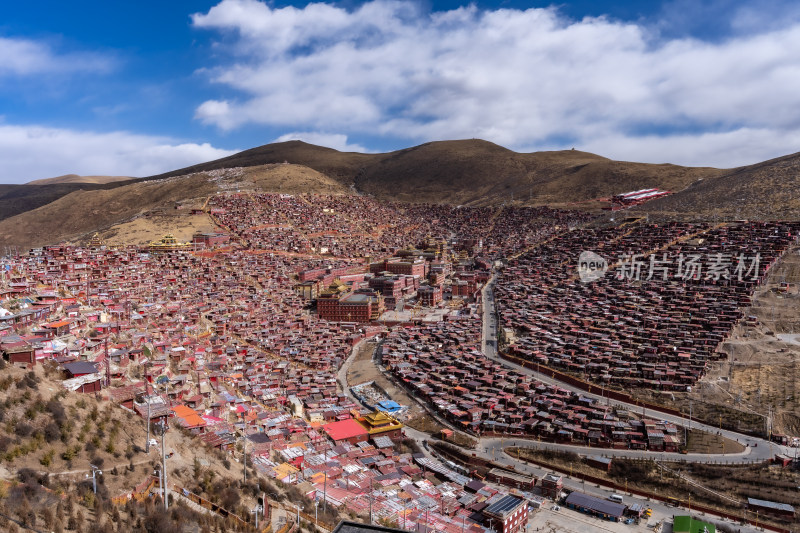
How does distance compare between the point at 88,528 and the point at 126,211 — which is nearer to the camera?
the point at 88,528

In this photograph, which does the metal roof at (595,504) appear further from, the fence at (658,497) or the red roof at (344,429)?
the red roof at (344,429)

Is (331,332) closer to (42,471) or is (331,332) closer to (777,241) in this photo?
(42,471)

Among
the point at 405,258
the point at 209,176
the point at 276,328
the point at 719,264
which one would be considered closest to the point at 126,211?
the point at 209,176

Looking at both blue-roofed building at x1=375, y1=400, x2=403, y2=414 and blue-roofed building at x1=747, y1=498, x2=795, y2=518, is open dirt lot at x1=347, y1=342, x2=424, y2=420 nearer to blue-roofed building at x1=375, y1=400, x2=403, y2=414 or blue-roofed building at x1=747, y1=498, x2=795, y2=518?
blue-roofed building at x1=375, y1=400, x2=403, y2=414

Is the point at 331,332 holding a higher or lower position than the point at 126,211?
lower

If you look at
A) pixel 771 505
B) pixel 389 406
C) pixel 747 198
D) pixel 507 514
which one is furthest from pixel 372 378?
pixel 747 198

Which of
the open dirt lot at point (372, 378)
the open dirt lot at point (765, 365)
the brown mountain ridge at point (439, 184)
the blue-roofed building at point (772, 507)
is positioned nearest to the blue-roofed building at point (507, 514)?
the blue-roofed building at point (772, 507)
